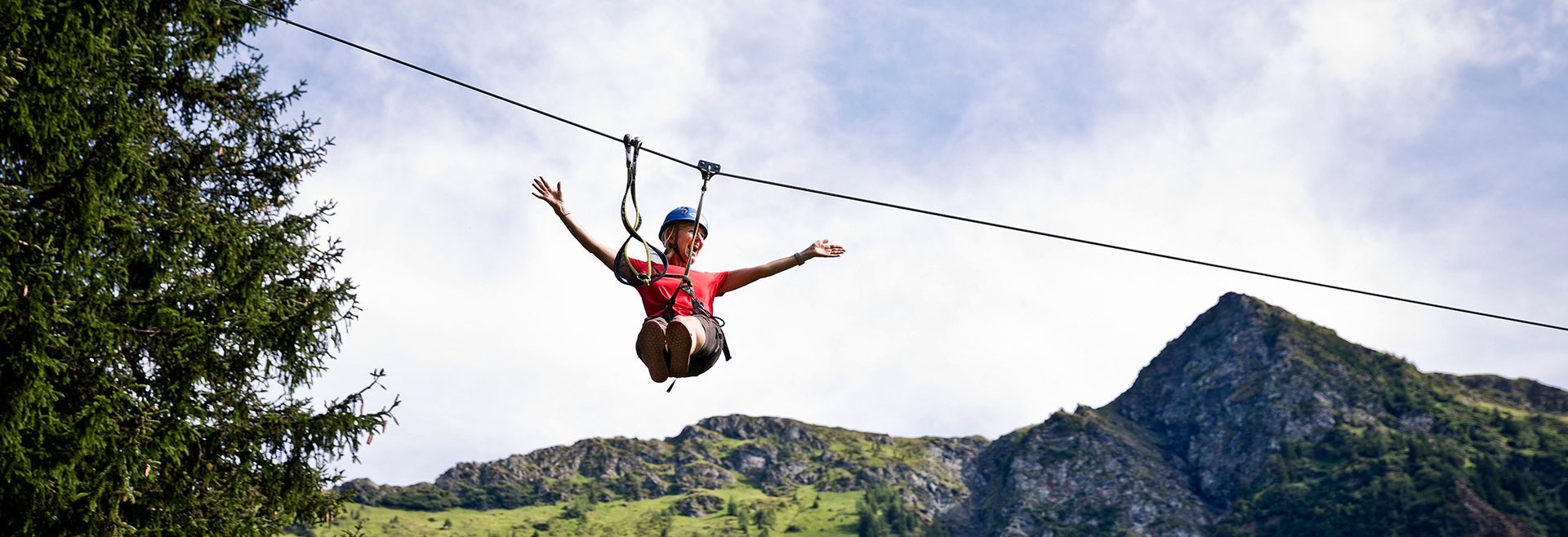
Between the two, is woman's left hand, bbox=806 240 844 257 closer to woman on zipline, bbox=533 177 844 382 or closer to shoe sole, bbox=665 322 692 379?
woman on zipline, bbox=533 177 844 382

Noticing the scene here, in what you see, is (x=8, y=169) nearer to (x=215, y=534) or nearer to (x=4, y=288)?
(x=4, y=288)

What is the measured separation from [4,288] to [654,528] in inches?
7339

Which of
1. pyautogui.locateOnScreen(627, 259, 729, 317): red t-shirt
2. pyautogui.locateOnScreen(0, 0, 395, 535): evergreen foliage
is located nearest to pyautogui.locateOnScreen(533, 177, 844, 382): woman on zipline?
pyautogui.locateOnScreen(627, 259, 729, 317): red t-shirt

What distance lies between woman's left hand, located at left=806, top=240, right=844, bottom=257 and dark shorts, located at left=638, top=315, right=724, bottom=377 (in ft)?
2.69

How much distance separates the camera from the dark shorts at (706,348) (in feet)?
26.5

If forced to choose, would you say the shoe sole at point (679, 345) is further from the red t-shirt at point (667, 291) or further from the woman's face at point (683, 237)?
the woman's face at point (683, 237)

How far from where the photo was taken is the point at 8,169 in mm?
11531

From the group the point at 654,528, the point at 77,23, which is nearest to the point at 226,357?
the point at 77,23

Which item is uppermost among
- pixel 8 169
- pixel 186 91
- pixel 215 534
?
pixel 186 91

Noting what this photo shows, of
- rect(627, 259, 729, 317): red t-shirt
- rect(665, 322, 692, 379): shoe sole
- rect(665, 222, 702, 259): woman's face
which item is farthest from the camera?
rect(665, 222, 702, 259): woman's face

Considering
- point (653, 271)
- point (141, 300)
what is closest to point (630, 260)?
point (653, 271)

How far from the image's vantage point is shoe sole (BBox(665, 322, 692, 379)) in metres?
7.74

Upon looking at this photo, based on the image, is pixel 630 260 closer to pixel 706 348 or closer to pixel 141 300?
pixel 706 348

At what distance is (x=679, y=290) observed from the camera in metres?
8.14
